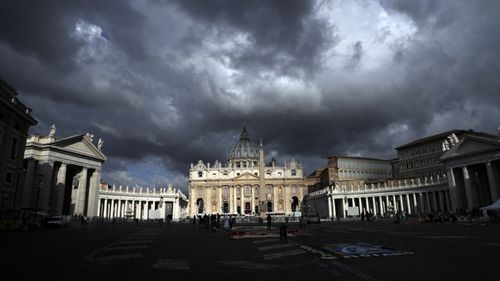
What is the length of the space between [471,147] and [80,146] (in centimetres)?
5841

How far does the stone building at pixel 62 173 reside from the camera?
4884 cm

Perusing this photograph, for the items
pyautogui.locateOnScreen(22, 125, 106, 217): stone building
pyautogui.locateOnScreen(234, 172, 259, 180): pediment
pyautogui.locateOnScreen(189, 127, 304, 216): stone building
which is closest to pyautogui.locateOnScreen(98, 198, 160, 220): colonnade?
pyautogui.locateOnScreen(22, 125, 106, 217): stone building

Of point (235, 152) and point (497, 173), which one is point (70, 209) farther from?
point (235, 152)

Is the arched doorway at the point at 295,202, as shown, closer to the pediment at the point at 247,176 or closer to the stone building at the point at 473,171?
the pediment at the point at 247,176

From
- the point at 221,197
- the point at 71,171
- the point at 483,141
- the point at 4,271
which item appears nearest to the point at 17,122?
the point at 71,171

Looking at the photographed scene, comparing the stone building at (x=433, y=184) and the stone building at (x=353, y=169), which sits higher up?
the stone building at (x=353, y=169)

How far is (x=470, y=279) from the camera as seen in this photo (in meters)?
7.74

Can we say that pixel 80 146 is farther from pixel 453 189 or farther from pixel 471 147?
pixel 471 147

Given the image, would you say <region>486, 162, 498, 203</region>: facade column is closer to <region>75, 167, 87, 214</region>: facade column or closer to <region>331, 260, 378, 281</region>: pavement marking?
<region>331, 260, 378, 281</region>: pavement marking

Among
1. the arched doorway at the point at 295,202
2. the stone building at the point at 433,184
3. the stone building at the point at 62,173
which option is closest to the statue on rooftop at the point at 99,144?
the stone building at the point at 62,173

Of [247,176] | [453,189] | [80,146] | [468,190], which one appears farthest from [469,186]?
[247,176]

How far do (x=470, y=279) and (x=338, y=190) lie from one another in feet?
261

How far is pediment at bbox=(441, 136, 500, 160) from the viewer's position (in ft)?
162

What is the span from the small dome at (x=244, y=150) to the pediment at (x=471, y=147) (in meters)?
108
